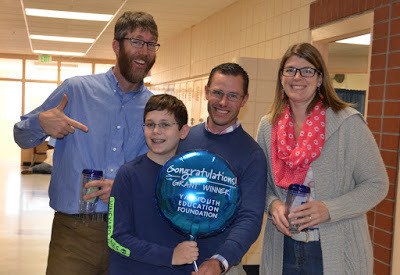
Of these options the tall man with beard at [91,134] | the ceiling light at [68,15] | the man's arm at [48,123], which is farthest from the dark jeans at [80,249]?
the ceiling light at [68,15]

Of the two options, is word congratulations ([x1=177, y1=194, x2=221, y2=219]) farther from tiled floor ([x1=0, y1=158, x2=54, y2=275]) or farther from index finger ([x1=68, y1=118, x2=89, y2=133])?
tiled floor ([x1=0, y1=158, x2=54, y2=275])

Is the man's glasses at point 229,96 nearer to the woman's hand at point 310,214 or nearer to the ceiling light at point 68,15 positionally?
the woman's hand at point 310,214

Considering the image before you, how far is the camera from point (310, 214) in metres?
1.58

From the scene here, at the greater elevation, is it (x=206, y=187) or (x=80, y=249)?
(x=206, y=187)

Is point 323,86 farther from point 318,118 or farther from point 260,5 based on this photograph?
point 260,5

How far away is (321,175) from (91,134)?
93 cm

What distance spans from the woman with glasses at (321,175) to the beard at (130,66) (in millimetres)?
551

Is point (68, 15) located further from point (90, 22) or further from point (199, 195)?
point (199, 195)

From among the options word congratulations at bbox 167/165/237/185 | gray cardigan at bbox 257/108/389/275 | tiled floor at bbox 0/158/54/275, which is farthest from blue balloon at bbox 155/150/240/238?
tiled floor at bbox 0/158/54/275

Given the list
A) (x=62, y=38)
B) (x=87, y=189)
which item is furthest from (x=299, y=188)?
(x=62, y=38)

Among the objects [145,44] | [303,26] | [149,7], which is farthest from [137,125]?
[149,7]

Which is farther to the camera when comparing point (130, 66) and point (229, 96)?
point (130, 66)

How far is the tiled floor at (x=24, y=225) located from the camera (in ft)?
14.4

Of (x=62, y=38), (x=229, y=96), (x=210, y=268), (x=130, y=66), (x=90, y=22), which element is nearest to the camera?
(x=210, y=268)
